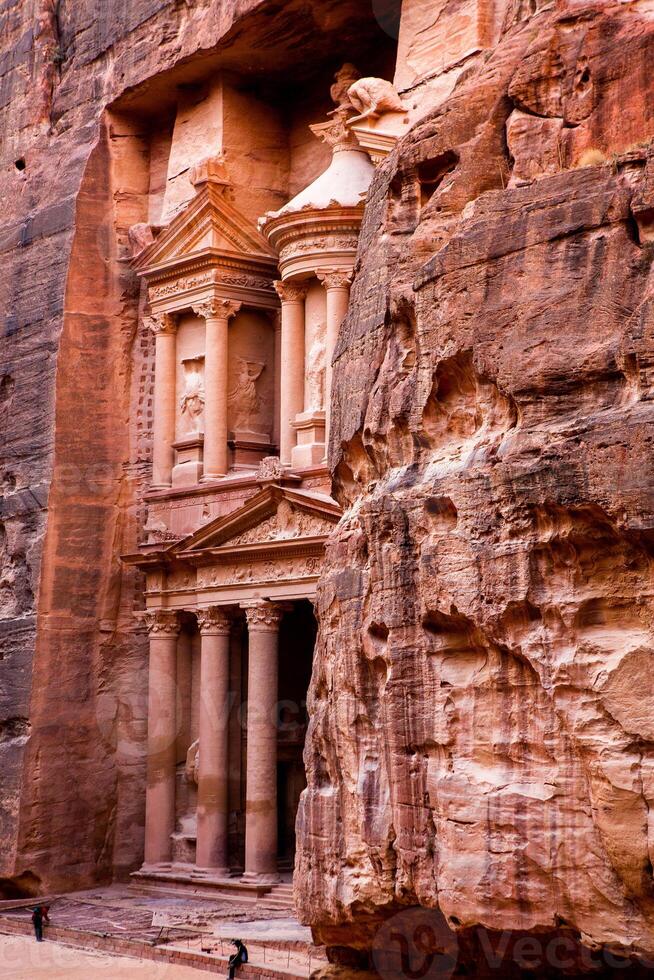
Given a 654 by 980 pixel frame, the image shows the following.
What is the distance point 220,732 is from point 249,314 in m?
6.79

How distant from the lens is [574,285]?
31.4 ft

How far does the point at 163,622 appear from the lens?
23.9 m

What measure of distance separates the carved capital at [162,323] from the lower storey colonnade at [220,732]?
4669mm

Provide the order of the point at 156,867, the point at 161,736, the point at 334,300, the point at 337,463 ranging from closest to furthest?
the point at 337,463
the point at 334,300
the point at 156,867
the point at 161,736

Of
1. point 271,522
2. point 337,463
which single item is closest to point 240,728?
point 271,522

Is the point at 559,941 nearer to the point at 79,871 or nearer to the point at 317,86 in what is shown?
the point at 79,871

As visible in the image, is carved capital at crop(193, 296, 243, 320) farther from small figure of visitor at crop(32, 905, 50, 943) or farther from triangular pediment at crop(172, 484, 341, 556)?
small figure of visitor at crop(32, 905, 50, 943)

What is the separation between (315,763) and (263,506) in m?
10.1

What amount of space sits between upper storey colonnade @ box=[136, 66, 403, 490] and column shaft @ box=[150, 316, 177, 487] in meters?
0.02

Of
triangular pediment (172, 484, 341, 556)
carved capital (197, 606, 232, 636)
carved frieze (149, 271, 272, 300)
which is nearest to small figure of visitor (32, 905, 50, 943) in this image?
carved capital (197, 606, 232, 636)

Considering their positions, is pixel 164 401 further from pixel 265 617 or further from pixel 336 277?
pixel 265 617

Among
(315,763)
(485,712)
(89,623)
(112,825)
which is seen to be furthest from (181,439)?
(485,712)

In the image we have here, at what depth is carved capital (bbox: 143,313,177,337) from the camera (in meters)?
24.9

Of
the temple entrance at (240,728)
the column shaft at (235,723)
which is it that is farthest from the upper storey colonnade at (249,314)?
the column shaft at (235,723)
